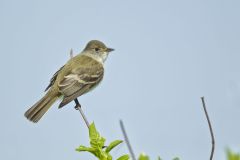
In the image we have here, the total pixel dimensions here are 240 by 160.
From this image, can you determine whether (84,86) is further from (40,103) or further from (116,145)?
(116,145)

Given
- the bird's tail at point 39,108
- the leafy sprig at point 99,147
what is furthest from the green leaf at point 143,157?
the bird's tail at point 39,108

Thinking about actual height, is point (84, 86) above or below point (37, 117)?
above

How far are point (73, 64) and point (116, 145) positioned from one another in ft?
21.8

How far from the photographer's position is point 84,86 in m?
9.05

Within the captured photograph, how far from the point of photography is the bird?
811 centimetres

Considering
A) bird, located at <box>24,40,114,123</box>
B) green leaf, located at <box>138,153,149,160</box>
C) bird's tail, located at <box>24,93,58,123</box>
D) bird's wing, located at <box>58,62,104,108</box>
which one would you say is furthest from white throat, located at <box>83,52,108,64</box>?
green leaf, located at <box>138,153,149,160</box>

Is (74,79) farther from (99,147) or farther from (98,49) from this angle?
(99,147)

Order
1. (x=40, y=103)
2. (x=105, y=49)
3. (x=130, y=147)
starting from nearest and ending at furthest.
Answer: (x=130, y=147) → (x=40, y=103) → (x=105, y=49)

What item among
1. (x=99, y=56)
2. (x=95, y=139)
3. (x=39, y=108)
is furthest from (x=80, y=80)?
(x=95, y=139)

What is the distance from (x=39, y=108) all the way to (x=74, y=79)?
1265 mm

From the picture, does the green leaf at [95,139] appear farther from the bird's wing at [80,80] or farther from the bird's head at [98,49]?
the bird's head at [98,49]

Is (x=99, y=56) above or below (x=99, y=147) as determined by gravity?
above

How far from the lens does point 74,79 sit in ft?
30.5

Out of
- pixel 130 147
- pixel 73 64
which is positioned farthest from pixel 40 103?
pixel 130 147
